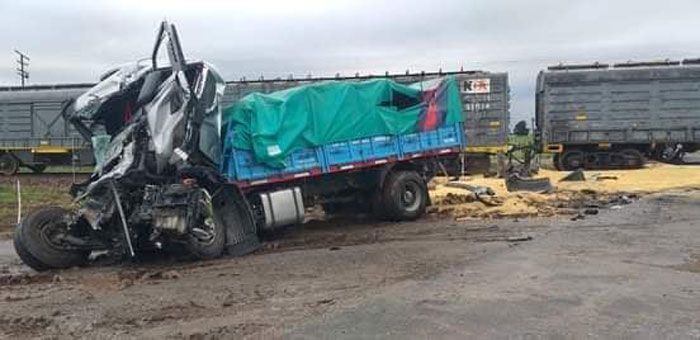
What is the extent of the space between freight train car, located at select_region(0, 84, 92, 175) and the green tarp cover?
819 inches

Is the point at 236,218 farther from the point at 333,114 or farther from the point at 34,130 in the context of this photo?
the point at 34,130

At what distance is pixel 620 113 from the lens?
31.3 m

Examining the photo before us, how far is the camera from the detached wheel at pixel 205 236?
36.8ft

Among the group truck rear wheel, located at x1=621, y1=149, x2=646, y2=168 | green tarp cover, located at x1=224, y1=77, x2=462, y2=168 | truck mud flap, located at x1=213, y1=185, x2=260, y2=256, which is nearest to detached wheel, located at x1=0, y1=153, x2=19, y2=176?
green tarp cover, located at x1=224, y1=77, x2=462, y2=168

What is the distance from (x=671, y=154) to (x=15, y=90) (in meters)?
26.6

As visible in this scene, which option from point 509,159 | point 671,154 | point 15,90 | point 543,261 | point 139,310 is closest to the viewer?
point 139,310

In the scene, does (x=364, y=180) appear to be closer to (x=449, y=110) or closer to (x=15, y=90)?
(x=449, y=110)

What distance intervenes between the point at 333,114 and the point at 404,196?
2.52m

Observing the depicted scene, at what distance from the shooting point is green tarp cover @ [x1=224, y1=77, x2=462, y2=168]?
12.6 m

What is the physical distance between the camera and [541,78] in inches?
1268

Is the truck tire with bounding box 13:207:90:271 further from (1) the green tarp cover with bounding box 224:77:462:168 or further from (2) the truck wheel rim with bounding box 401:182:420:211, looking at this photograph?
(2) the truck wheel rim with bounding box 401:182:420:211

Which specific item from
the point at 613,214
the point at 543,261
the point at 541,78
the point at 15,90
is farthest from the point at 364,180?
the point at 15,90

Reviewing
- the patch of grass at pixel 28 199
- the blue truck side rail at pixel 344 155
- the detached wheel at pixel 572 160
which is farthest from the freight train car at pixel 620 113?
the patch of grass at pixel 28 199

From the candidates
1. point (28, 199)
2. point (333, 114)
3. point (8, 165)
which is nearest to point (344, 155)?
point (333, 114)
